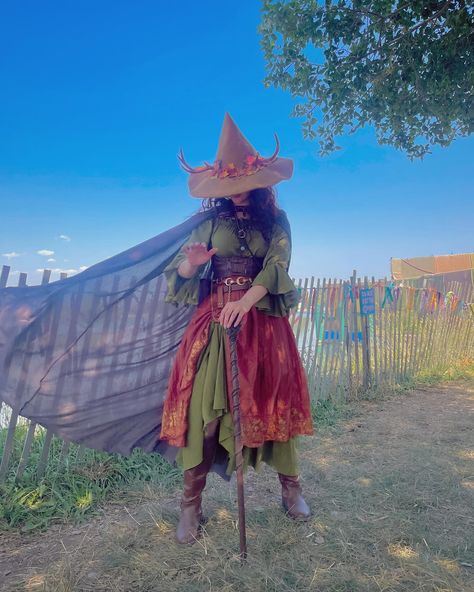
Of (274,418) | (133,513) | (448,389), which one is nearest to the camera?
(274,418)

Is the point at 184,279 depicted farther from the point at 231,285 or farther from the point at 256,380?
the point at 256,380

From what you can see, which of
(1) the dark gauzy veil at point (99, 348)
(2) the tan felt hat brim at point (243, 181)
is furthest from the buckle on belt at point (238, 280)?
(1) the dark gauzy veil at point (99, 348)

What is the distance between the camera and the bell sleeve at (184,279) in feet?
7.30

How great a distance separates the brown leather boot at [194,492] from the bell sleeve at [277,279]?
0.64 metres

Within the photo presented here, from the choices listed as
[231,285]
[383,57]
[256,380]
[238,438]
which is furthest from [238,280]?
[383,57]

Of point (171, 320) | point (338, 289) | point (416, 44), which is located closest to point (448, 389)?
point (338, 289)

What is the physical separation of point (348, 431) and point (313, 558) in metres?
2.31

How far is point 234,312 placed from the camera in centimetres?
199

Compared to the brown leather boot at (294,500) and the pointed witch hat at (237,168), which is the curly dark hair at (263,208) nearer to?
the pointed witch hat at (237,168)

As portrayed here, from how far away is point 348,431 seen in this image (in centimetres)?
425

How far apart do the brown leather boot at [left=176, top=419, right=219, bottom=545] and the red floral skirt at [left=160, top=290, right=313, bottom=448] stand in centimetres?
14

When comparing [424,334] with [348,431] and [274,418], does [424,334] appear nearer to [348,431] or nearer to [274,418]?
[348,431]

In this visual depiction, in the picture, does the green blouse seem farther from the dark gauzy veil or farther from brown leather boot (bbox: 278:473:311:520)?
brown leather boot (bbox: 278:473:311:520)

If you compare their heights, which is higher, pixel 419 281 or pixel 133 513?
pixel 419 281
